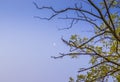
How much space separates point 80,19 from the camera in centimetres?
894

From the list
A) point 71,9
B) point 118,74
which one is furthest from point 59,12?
point 118,74

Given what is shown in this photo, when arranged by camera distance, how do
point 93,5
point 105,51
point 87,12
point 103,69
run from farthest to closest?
point 105,51 → point 103,69 → point 87,12 → point 93,5

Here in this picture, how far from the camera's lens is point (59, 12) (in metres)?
8.39

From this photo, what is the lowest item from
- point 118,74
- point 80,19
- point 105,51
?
point 118,74

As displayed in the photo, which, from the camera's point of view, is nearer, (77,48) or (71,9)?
(71,9)

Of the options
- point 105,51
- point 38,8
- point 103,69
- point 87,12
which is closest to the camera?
point 87,12

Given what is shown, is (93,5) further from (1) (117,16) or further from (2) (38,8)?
(1) (117,16)

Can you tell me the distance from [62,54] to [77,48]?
610 mm

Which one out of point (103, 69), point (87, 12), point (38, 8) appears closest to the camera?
point (87, 12)

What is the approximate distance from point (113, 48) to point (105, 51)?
0.77 metres

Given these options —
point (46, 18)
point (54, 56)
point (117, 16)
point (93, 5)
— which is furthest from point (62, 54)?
point (117, 16)

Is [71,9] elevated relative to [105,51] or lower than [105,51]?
elevated

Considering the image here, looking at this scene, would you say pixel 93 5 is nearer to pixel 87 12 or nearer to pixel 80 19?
pixel 87 12

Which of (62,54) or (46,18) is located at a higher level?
(46,18)
